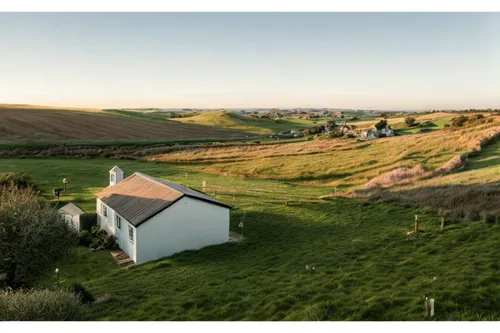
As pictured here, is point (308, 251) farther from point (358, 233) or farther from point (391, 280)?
point (391, 280)

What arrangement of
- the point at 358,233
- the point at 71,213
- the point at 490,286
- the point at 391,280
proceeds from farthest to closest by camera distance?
the point at 71,213 < the point at 358,233 < the point at 391,280 < the point at 490,286

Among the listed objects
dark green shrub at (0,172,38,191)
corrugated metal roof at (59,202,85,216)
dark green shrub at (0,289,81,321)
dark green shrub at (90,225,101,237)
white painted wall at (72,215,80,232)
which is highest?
dark green shrub at (0,289,81,321)

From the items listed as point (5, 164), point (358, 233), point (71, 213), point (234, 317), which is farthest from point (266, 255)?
point (5, 164)

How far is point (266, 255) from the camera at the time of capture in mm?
22516

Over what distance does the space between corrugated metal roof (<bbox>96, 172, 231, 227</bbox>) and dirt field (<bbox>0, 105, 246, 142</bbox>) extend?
200 feet

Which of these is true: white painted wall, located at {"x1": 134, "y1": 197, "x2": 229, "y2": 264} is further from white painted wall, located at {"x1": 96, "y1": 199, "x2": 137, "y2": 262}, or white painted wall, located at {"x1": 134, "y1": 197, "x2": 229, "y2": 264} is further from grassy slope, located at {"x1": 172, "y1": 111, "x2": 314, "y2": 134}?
grassy slope, located at {"x1": 172, "y1": 111, "x2": 314, "y2": 134}

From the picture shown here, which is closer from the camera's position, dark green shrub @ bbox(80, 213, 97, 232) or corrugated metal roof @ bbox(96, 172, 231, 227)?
corrugated metal roof @ bbox(96, 172, 231, 227)

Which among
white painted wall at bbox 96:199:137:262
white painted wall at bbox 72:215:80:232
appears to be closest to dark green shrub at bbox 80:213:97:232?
white painted wall at bbox 72:215:80:232

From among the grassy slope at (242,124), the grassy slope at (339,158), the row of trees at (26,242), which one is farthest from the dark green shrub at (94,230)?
the grassy slope at (242,124)

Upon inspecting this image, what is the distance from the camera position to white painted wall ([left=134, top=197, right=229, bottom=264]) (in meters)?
25.2

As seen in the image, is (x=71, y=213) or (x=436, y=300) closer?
(x=436, y=300)

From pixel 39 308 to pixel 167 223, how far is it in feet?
44.8

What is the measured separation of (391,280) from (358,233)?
28.4ft

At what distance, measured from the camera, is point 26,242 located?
18875mm
